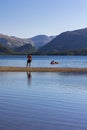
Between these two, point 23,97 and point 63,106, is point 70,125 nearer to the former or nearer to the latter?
point 63,106

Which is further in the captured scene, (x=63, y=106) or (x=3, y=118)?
(x=63, y=106)

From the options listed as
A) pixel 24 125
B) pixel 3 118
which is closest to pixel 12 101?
pixel 3 118

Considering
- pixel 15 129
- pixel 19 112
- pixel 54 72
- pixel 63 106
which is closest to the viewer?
pixel 15 129

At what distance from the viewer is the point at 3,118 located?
17.5 metres

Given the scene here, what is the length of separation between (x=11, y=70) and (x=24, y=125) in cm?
4177

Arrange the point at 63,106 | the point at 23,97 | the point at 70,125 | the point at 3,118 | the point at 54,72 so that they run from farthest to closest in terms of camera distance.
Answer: the point at 54,72 < the point at 23,97 < the point at 63,106 < the point at 3,118 < the point at 70,125

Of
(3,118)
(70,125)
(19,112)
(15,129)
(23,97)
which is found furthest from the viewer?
(23,97)

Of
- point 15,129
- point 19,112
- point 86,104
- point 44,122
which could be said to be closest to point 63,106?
point 86,104

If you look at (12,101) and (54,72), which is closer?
(12,101)

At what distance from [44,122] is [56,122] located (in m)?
0.57

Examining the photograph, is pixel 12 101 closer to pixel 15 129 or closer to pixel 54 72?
pixel 15 129

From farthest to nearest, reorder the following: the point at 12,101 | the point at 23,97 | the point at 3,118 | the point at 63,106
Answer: the point at 23,97
the point at 12,101
the point at 63,106
the point at 3,118

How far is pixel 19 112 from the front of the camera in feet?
62.9

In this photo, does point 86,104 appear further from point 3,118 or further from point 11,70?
point 11,70
